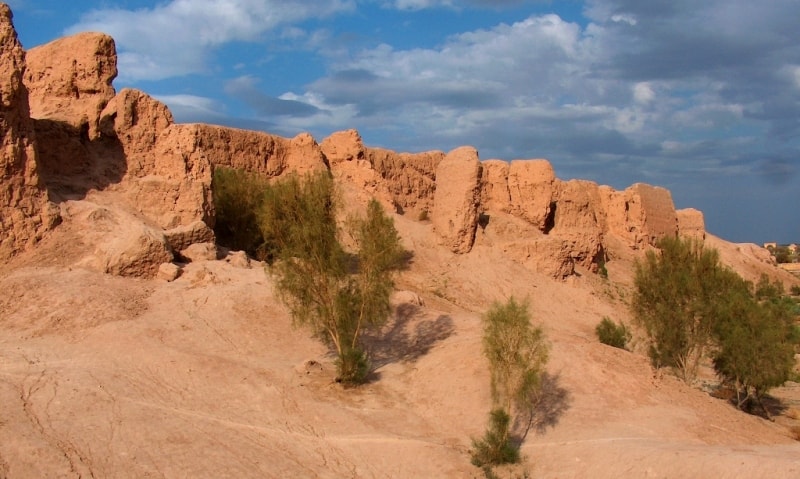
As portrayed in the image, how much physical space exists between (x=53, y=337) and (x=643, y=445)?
11.4m

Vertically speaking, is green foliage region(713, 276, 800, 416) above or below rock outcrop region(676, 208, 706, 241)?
below

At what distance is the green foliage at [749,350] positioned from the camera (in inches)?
704

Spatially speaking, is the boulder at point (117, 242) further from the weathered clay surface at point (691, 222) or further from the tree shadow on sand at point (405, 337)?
the weathered clay surface at point (691, 222)

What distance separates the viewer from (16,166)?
17.3 meters

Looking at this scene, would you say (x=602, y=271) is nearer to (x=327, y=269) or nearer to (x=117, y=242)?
(x=327, y=269)

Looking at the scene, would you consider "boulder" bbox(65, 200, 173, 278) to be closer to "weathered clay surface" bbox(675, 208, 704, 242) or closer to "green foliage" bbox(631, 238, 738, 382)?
"green foliage" bbox(631, 238, 738, 382)

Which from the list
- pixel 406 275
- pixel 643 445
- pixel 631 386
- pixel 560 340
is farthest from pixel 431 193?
pixel 643 445

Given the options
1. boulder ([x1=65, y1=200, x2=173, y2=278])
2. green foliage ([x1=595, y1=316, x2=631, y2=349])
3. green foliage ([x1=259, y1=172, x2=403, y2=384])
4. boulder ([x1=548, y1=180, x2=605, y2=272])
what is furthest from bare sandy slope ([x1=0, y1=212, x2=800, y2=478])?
boulder ([x1=548, y1=180, x2=605, y2=272])

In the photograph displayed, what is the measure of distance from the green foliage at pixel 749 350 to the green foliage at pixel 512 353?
7.98 metres

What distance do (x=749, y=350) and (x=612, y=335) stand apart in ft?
14.7

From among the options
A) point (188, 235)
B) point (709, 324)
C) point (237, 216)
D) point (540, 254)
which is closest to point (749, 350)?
point (709, 324)

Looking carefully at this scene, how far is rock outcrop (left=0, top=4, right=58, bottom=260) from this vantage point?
16984 millimetres

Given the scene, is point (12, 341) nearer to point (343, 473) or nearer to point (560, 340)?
point (343, 473)

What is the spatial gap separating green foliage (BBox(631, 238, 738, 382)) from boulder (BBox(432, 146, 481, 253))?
8067 mm
